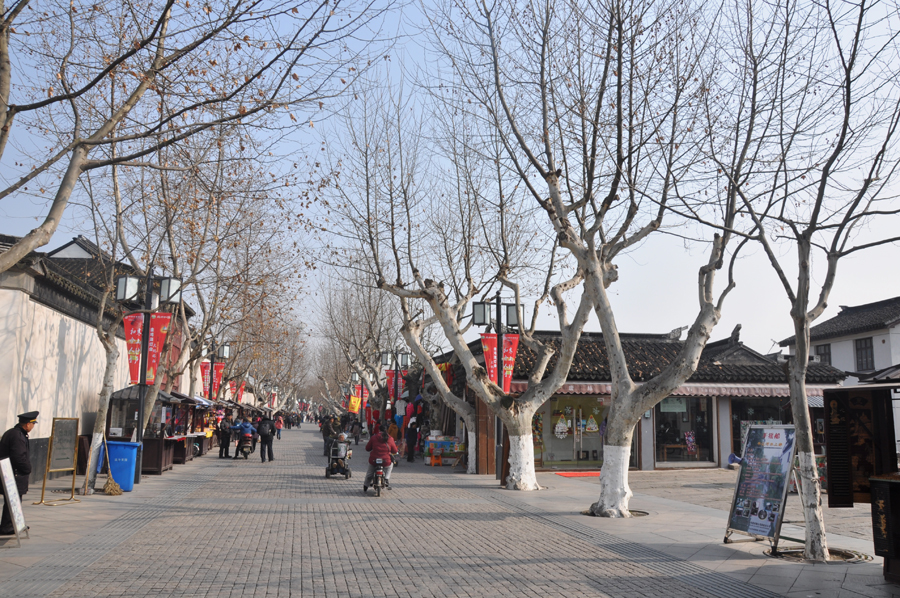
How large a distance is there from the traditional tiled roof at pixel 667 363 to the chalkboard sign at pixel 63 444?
12.6 meters

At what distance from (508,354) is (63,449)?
36.9 ft

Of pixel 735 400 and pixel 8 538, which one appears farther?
pixel 735 400

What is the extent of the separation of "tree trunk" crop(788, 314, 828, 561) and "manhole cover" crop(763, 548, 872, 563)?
168mm

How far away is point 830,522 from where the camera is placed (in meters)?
12.4

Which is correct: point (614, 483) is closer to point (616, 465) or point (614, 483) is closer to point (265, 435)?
point (616, 465)

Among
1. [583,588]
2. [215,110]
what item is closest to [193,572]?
[583,588]

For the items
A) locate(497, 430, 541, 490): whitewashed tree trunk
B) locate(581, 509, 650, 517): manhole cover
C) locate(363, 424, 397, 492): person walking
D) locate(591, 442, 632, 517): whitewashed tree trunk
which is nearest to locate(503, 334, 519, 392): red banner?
locate(497, 430, 541, 490): whitewashed tree trunk

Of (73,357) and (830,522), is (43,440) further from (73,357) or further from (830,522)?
(830,522)

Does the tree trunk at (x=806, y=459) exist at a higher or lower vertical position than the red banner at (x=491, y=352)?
lower

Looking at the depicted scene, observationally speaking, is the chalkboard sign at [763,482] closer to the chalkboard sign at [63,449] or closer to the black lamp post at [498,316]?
the black lamp post at [498,316]

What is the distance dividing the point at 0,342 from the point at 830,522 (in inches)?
659

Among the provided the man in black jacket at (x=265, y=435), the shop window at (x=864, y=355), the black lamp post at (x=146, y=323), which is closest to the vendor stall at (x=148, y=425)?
the black lamp post at (x=146, y=323)

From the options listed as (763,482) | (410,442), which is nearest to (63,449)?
(763,482)

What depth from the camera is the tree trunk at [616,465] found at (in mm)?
12016
